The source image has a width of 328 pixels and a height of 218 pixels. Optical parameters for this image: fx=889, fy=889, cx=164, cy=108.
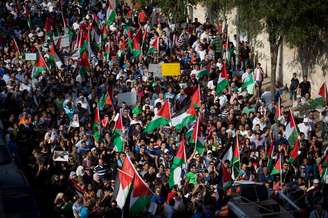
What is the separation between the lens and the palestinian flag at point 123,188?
694 inches

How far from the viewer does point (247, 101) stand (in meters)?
25.8

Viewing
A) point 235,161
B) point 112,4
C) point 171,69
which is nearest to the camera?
point 235,161

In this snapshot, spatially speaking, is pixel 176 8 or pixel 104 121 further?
pixel 176 8

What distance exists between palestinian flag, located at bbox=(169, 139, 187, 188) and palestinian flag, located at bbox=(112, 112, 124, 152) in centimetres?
194

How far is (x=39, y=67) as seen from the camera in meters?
28.7

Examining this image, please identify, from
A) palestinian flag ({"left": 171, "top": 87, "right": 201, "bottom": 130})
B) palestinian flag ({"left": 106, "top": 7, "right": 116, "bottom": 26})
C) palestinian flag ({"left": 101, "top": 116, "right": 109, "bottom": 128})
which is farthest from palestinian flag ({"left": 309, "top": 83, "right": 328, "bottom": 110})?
palestinian flag ({"left": 106, "top": 7, "right": 116, "bottom": 26})

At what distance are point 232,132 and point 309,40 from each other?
715 centimetres

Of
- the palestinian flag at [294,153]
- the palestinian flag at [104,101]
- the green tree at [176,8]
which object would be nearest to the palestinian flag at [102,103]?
the palestinian flag at [104,101]

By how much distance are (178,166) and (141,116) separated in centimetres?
446

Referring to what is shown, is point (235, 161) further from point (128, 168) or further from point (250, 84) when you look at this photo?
point (250, 84)

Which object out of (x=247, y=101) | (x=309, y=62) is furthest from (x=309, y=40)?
(x=247, y=101)

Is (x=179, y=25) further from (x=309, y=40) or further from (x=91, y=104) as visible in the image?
(x=91, y=104)

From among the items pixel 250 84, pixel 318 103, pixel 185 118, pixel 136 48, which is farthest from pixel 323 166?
pixel 136 48

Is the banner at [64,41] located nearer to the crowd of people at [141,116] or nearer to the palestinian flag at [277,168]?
the crowd of people at [141,116]
